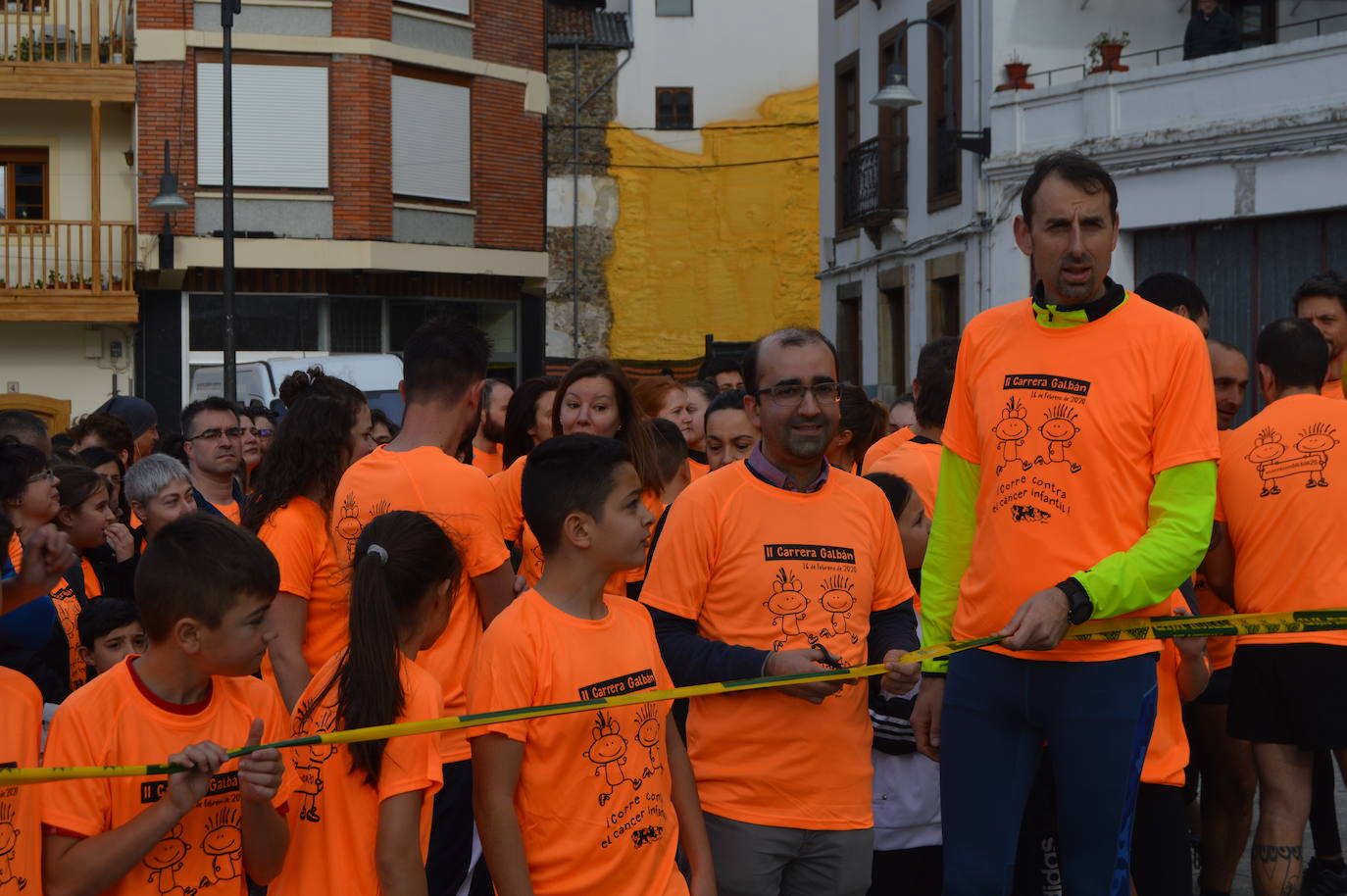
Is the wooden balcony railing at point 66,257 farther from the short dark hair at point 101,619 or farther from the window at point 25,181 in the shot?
the short dark hair at point 101,619

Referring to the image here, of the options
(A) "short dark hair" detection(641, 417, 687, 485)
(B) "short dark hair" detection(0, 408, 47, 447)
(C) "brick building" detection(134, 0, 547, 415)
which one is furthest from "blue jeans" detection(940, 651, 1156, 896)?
(C) "brick building" detection(134, 0, 547, 415)

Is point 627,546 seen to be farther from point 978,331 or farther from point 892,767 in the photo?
point 892,767

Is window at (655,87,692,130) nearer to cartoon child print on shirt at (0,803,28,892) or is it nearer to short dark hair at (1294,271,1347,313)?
short dark hair at (1294,271,1347,313)

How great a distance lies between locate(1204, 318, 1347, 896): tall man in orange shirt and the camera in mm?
5844

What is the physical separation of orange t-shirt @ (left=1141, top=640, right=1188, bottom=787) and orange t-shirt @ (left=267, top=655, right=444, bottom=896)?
1.89 meters

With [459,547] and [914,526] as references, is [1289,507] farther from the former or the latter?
[459,547]

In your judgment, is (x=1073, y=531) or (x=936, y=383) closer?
(x=1073, y=531)

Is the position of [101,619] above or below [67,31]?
below

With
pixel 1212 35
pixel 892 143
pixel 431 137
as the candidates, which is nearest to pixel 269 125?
pixel 431 137

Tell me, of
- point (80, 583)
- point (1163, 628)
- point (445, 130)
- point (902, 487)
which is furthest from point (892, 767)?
point (445, 130)

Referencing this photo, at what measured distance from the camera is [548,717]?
3.96 meters

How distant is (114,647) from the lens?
583cm

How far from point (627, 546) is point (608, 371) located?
232 centimetres

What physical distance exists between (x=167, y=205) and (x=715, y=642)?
21.1 metres
